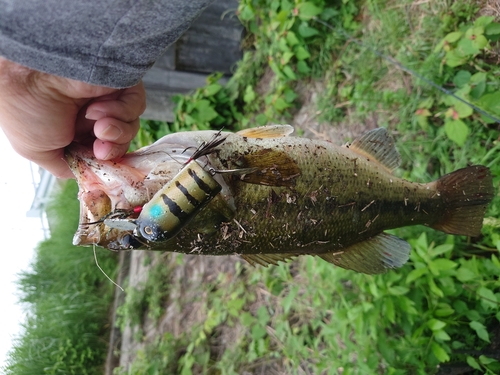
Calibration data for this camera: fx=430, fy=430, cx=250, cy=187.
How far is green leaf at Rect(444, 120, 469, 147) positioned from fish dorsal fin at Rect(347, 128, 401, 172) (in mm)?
725

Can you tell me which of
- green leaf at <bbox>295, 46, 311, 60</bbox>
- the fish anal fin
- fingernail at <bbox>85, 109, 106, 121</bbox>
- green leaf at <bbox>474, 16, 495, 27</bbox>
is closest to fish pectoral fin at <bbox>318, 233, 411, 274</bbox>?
the fish anal fin

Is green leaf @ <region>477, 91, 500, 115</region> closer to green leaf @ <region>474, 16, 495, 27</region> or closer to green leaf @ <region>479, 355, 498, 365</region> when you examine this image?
green leaf @ <region>474, 16, 495, 27</region>

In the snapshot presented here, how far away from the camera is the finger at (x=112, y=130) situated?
4.74ft

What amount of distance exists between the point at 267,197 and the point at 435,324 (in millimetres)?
1404

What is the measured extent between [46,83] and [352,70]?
9.76 feet

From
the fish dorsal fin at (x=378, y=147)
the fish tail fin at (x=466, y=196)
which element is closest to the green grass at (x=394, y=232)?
the fish tail fin at (x=466, y=196)

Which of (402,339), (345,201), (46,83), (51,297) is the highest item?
(46,83)

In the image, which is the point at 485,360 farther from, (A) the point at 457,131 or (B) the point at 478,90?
(B) the point at 478,90

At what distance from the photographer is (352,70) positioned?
3730 mm

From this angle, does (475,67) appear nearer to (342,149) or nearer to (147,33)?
(342,149)

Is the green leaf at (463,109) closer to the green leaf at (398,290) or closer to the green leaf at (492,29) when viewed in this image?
the green leaf at (492,29)

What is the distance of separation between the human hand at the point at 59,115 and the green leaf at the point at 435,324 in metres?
1.87

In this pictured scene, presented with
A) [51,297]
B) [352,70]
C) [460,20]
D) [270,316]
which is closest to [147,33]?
[460,20]

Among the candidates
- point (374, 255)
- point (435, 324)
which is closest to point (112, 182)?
point (374, 255)
